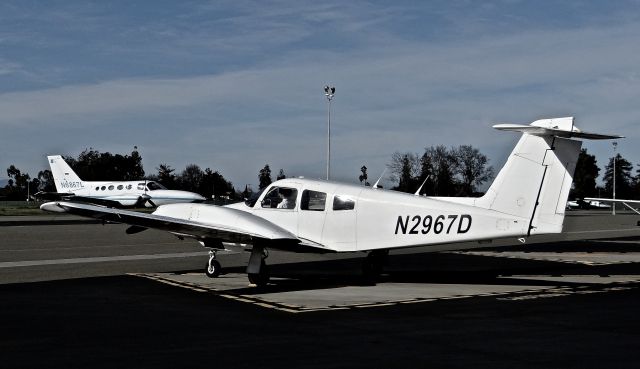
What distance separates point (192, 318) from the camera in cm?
1349

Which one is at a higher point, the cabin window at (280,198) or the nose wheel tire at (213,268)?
the cabin window at (280,198)

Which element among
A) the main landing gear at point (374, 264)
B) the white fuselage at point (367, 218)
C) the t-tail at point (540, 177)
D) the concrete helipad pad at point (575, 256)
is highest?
the t-tail at point (540, 177)

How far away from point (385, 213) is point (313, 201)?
1.90m

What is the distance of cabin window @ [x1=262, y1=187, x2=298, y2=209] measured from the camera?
18.9 meters

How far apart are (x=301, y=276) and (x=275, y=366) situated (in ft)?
38.5

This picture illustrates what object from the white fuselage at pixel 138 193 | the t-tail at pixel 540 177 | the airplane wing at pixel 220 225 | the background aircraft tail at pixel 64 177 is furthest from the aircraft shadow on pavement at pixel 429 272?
the background aircraft tail at pixel 64 177

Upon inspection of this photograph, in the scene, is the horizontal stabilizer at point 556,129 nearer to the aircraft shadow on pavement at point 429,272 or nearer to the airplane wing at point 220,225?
the aircraft shadow on pavement at point 429,272

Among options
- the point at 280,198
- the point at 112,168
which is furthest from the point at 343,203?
the point at 112,168

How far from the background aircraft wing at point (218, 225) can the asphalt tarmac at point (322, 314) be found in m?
1.26

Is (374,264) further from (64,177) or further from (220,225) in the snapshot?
(64,177)

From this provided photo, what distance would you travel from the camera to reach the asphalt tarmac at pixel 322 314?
9992mm

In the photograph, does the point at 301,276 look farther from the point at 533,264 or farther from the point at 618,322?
the point at 618,322

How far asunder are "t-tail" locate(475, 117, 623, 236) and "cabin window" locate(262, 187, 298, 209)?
181 inches

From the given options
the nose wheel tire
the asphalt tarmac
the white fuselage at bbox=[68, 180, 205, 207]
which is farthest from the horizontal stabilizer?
the white fuselage at bbox=[68, 180, 205, 207]
